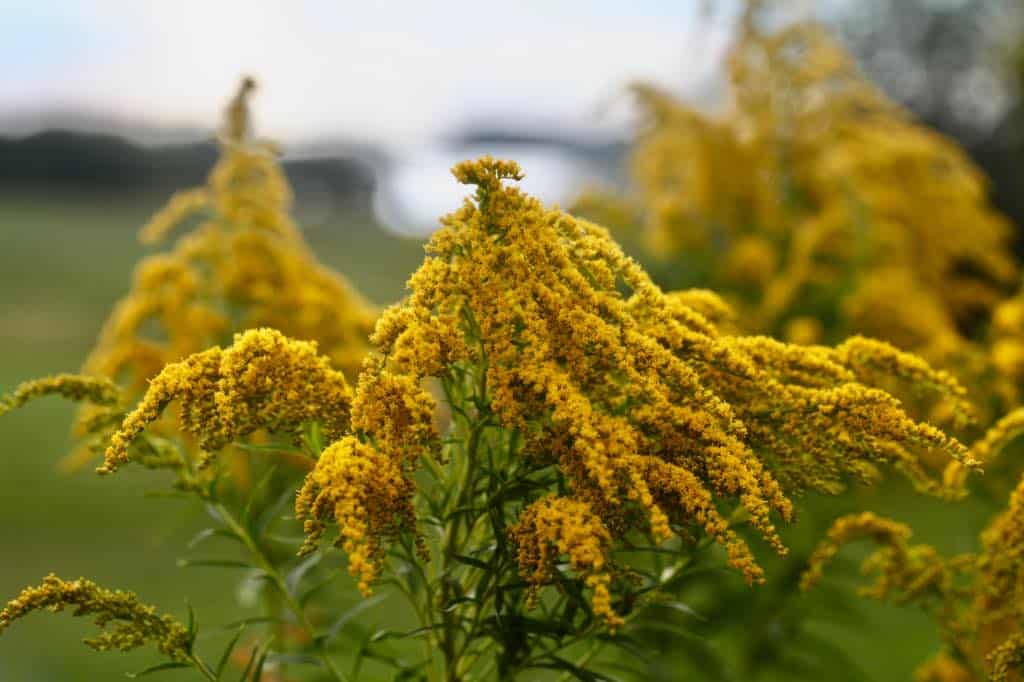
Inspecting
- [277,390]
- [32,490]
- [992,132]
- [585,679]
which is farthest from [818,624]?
[992,132]

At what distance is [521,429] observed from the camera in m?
1.97

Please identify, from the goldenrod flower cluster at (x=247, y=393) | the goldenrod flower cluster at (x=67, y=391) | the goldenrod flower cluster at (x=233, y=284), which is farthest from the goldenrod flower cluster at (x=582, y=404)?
the goldenrod flower cluster at (x=233, y=284)

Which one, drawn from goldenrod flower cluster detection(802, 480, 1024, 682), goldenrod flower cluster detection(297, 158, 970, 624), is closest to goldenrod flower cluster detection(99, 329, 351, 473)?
goldenrod flower cluster detection(297, 158, 970, 624)

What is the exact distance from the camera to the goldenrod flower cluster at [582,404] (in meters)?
1.89

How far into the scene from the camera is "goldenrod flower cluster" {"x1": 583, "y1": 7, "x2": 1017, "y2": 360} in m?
5.30

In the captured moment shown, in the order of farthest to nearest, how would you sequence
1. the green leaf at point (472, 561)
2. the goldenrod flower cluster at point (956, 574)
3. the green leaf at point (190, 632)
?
1. the goldenrod flower cluster at point (956, 574)
2. the green leaf at point (190, 632)
3. the green leaf at point (472, 561)

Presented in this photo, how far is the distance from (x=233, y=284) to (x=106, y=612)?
2.06m

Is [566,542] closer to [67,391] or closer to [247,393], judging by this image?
[247,393]

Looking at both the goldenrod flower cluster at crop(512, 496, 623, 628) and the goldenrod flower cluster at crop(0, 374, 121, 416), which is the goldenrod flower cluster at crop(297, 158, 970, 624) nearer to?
the goldenrod flower cluster at crop(512, 496, 623, 628)

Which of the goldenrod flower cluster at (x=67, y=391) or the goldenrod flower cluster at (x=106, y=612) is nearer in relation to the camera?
the goldenrod flower cluster at (x=106, y=612)

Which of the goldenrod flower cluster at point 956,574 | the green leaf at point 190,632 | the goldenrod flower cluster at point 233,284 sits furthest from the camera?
the goldenrod flower cluster at point 233,284

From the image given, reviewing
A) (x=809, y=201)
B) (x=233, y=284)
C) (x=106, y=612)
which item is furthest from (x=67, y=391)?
(x=809, y=201)

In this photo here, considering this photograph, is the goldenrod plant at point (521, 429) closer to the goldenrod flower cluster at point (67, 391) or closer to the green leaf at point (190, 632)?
the green leaf at point (190, 632)

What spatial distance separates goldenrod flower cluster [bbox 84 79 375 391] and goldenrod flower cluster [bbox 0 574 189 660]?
1711mm
